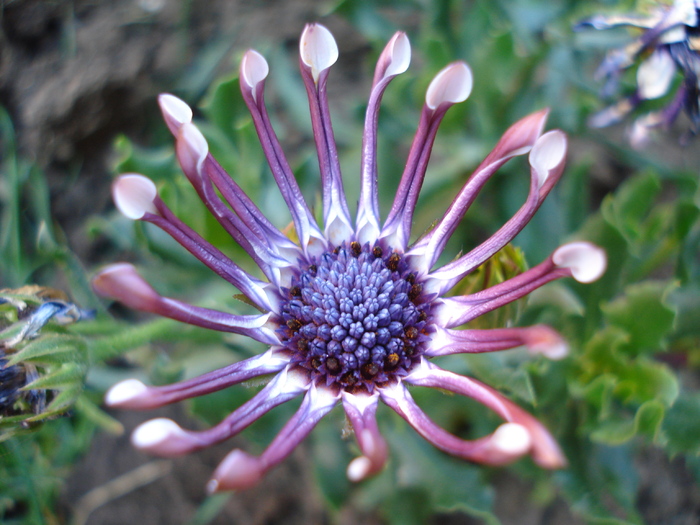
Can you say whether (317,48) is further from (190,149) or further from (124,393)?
(124,393)

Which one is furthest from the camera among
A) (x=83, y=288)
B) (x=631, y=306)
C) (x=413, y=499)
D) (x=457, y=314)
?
(x=413, y=499)

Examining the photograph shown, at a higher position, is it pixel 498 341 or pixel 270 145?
pixel 270 145

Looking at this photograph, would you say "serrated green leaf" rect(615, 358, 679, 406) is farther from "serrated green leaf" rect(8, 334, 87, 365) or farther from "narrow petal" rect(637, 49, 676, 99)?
"serrated green leaf" rect(8, 334, 87, 365)

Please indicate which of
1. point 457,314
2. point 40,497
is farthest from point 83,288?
point 457,314

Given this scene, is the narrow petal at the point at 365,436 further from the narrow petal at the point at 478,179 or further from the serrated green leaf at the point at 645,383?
the serrated green leaf at the point at 645,383

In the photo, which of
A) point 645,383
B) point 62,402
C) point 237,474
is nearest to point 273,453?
point 237,474

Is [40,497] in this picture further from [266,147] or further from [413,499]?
[266,147]

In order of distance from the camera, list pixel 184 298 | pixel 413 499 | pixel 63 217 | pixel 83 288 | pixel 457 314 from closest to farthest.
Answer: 1. pixel 457 314
2. pixel 83 288
3. pixel 413 499
4. pixel 184 298
5. pixel 63 217
